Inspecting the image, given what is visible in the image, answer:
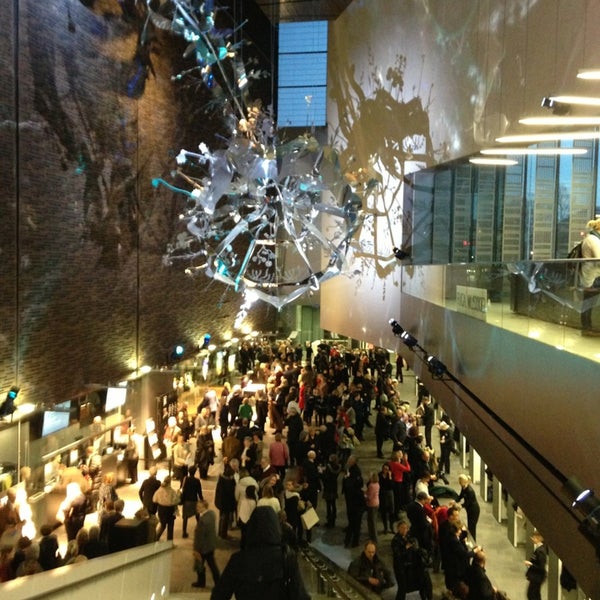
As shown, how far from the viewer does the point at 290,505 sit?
747 cm

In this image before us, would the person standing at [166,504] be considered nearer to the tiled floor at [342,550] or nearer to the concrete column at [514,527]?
the tiled floor at [342,550]

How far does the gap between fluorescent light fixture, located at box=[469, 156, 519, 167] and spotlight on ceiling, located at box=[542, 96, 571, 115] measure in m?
2.39

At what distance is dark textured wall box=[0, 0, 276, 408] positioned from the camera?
354 inches

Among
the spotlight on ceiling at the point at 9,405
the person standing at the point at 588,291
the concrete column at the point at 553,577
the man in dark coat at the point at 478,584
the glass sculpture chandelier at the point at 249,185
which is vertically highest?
the glass sculpture chandelier at the point at 249,185

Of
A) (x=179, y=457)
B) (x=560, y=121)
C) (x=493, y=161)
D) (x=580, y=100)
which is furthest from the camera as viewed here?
(x=493, y=161)

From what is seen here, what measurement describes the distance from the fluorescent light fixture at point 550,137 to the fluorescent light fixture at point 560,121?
0.18 metres

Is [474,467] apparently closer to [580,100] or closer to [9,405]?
[580,100]

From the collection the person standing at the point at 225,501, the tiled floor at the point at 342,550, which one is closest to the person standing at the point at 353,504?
the tiled floor at the point at 342,550

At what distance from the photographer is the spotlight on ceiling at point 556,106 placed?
19.1ft

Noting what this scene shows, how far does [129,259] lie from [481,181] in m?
6.59

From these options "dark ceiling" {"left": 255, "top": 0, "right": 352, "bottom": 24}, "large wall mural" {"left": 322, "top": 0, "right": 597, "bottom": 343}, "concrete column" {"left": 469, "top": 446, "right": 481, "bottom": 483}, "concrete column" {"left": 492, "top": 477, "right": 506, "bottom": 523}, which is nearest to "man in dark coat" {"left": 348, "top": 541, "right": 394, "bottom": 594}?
"concrete column" {"left": 492, "top": 477, "right": 506, "bottom": 523}

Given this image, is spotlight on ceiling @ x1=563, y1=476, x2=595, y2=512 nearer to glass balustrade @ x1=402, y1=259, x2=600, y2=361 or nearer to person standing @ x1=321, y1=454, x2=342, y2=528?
glass balustrade @ x1=402, y1=259, x2=600, y2=361

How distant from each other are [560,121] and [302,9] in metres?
13.9

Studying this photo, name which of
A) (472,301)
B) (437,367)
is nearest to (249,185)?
(437,367)
